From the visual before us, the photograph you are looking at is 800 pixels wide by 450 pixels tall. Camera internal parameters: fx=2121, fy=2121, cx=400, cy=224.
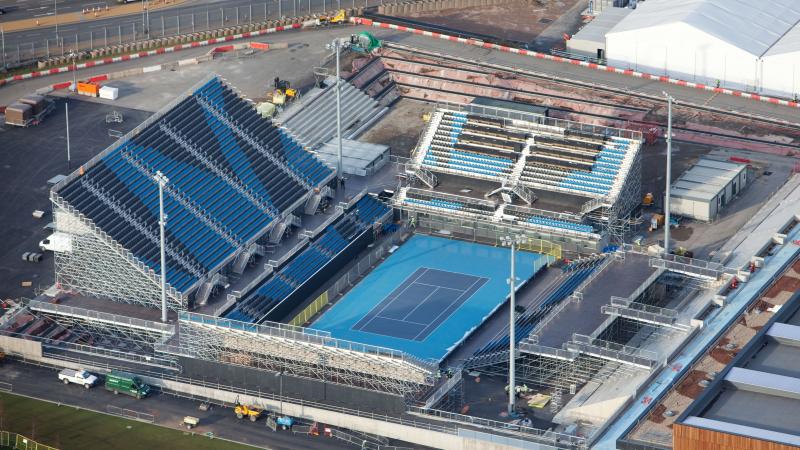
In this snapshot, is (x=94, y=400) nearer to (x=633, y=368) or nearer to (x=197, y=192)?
(x=197, y=192)

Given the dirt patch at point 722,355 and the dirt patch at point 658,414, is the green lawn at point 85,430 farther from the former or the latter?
the dirt patch at point 722,355

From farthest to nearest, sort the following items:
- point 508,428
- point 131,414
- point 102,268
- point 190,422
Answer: point 102,268, point 131,414, point 190,422, point 508,428

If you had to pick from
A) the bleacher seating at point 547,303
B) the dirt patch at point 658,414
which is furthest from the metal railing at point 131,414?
the dirt patch at point 658,414

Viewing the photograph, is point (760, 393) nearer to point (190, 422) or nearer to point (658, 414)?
point (658, 414)

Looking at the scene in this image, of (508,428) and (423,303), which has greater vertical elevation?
(423,303)

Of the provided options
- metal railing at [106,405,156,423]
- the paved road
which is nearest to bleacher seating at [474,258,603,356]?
the paved road

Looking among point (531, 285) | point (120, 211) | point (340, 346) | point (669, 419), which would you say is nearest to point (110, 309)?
point (120, 211)

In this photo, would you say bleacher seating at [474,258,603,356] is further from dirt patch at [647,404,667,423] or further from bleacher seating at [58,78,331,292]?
bleacher seating at [58,78,331,292]

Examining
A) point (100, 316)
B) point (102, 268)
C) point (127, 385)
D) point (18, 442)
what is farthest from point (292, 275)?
point (18, 442)
